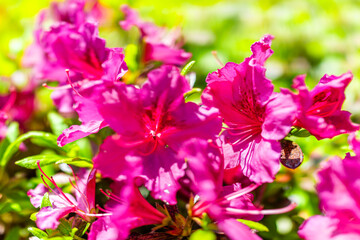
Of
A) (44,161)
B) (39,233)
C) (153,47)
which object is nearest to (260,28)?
(153,47)

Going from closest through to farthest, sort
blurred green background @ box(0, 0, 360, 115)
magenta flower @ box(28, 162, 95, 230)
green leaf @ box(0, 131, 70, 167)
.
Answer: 1. magenta flower @ box(28, 162, 95, 230)
2. green leaf @ box(0, 131, 70, 167)
3. blurred green background @ box(0, 0, 360, 115)

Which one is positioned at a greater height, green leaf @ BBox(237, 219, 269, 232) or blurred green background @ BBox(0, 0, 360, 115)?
green leaf @ BBox(237, 219, 269, 232)

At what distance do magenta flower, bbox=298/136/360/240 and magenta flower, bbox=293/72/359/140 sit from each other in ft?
0.26

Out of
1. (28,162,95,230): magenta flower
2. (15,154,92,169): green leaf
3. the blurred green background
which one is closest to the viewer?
(28,162,95,230): magenta flower

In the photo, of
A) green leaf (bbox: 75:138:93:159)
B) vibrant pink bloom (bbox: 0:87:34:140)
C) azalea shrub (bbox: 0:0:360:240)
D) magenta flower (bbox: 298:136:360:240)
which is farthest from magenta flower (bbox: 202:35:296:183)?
vibrant pink bloom (bbox: 0:87:34:140)

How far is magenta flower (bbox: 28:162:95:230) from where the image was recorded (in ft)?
2.56

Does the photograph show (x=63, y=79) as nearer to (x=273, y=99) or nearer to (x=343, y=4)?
(x=273, y=99)

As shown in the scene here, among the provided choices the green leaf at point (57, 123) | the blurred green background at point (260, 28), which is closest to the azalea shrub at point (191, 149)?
the green leaf at point (57, 123)

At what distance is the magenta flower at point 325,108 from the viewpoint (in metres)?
0.72

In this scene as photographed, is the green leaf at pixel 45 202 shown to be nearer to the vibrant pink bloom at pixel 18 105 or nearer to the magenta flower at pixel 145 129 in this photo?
the magenta flower at pixel 145 129

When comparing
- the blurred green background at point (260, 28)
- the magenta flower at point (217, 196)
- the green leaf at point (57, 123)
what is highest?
the magenta flower at point (217, 196)

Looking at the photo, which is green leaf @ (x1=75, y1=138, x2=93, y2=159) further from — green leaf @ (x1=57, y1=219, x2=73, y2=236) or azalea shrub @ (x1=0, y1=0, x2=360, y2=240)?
green leaf @ (x1=57, y1=219, x2=73, y2=236)

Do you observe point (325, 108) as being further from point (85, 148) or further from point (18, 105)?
point (18, 105)

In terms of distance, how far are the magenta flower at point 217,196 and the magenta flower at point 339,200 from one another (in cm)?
7
